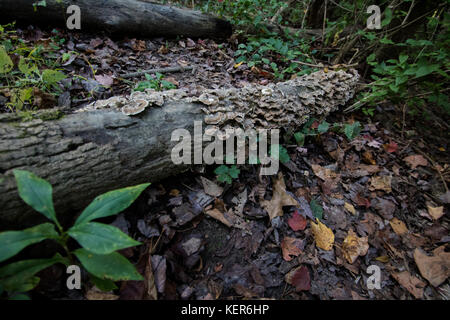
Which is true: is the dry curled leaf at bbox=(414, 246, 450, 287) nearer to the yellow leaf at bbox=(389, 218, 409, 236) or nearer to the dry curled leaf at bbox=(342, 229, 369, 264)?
the yellow leaf at bbox=(389, 218, 409, 236)

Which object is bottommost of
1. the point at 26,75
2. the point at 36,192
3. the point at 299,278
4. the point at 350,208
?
the point at 299,278

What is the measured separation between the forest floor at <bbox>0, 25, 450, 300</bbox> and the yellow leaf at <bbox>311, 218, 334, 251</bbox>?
0.5 inches

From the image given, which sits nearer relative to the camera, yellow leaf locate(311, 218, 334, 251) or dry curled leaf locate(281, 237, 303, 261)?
dry curled leaf locate(281, 237, 303, 261)

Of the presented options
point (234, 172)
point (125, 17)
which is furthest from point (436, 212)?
point (125, 17)

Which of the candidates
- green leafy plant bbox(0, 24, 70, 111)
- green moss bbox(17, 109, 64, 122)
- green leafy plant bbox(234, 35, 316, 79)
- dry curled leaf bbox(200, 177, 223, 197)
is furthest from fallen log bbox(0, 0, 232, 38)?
dry curled leaf bbox(200, 177, 223, 197)

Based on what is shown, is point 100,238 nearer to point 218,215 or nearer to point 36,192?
point 36,192

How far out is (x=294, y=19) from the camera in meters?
7.45

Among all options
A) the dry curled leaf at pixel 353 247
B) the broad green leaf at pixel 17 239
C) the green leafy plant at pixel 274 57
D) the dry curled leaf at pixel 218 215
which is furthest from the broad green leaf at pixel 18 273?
the green leafy plant at pixel 274 57

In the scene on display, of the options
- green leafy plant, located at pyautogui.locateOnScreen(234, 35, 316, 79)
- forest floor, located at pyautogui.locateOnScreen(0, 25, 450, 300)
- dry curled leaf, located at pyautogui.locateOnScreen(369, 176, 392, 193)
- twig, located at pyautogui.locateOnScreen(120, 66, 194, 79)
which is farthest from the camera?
green leafy plant, located at pyautogui.locateOnScreen(234, 35, 316, 79)

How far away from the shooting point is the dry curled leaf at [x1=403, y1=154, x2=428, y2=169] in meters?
3.36

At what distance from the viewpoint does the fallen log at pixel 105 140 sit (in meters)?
1.47

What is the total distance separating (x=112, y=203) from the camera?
1.40m

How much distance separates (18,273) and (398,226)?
3.40m

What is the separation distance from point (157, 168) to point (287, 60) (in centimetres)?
383
